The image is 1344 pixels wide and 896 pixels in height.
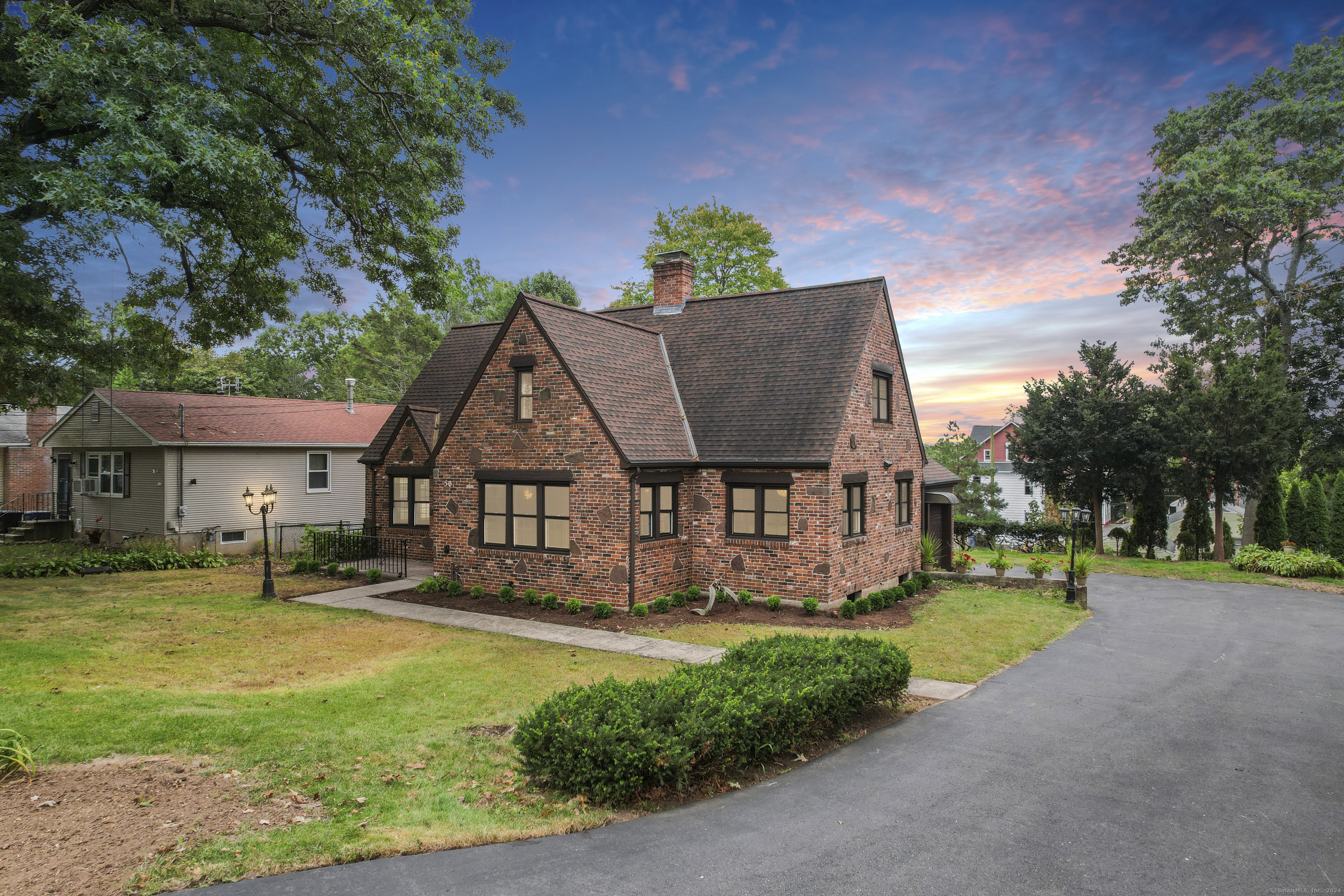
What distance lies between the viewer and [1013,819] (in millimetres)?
6168

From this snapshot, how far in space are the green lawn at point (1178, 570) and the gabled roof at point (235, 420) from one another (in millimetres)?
25628

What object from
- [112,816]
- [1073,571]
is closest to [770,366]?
[1073,571]

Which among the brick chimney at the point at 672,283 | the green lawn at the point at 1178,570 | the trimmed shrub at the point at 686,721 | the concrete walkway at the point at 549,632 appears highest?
the brick chimney at the point at 672,283

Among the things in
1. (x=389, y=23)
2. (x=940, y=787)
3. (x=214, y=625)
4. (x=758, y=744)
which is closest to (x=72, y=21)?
(x=389, y=23)

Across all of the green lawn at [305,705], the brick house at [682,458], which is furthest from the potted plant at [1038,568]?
the green lawn at [305,705]

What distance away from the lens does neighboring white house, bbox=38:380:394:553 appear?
937 inches

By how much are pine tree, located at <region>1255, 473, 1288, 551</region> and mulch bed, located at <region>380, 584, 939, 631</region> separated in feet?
71.4

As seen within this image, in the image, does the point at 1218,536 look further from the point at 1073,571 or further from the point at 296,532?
the point at 296,532

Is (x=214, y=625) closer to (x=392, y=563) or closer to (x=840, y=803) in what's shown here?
Answer: (x=392, y=563)

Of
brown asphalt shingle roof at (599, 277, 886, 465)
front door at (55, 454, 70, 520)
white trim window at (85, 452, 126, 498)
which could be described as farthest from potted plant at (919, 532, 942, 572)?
front door at (55, 454, 70, 520)

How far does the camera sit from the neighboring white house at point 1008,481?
4322 centimetres

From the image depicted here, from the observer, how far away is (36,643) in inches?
461

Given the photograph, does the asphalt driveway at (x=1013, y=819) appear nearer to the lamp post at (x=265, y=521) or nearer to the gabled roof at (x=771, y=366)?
the gabled roof at (x=771, y=366)

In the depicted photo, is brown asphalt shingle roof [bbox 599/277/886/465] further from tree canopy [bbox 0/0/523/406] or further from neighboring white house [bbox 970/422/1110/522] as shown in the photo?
neighboring white house [bbox 970/422/1110/522]
